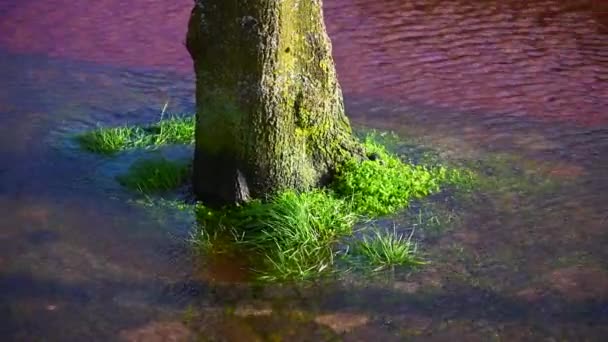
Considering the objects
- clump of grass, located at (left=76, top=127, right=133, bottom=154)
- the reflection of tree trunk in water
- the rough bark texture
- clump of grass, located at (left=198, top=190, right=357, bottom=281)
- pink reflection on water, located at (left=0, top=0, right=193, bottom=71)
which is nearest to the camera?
clump of grass, located at (left=198, top=190, right=357, bottom=281)

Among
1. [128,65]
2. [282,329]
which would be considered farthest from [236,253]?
[128,65]

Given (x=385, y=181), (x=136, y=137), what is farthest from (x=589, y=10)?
(x=136, y=137)

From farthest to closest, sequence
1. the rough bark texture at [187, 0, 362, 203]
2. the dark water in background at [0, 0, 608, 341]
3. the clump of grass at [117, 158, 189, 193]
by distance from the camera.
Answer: the clump of grass at [117, 158, 189, 193] → the rough bark texture at [187, 0, 362, 203] → the dark water in background at [0, 0, 608, 341]

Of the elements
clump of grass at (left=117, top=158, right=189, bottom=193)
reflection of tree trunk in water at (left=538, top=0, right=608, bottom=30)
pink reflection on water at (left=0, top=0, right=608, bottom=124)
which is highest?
reflection of tree trunk in water at (left=538, top=0, right=608, bottom=30)

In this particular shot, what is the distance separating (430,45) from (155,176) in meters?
4.07

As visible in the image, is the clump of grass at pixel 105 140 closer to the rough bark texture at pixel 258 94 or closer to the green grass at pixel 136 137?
the green grass at pixel 136 137

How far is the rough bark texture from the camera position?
5523 mm

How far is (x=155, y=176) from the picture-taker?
6.26m

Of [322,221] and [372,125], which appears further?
[372,125]

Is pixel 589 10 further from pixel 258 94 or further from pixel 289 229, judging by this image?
pixel 289 229

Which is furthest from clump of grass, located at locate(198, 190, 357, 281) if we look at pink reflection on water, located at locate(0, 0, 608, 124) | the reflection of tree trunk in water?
the reflection of tree trunk in water

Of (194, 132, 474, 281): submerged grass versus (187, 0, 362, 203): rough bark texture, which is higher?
(187, 0, 362, 203): rough bark texture

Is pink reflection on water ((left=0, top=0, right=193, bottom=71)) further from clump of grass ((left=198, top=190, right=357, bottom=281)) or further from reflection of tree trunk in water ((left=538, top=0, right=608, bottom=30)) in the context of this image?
reflection of tree trunk in water ((left=538, top=0, right=608, bottom=30))

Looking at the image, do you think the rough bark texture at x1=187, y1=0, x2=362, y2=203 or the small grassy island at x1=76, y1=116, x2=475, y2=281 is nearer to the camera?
the small grassy island at x1=76, y1=116, x2=475, y2=281
